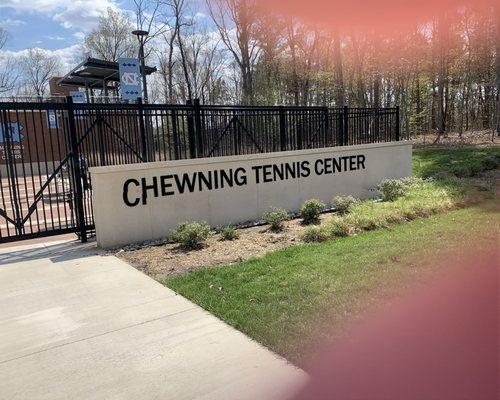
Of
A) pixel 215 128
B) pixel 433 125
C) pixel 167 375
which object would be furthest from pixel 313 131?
pixel 433 125

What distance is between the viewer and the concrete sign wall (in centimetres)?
709

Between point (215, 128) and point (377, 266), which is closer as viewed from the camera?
point (377, 266)

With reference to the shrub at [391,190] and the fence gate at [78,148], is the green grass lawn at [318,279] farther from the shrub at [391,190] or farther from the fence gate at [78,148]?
the fence gate at [78,148]

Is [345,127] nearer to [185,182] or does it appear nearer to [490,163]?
[490,163]

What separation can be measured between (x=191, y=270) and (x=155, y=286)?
26.1 inches

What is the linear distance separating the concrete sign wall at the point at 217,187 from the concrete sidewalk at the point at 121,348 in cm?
191

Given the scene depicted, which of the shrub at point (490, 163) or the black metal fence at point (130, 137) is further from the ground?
the black metal fence at point (130, 137)

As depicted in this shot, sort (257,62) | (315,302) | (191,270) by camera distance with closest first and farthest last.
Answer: (315,302), (191,270), (257,62)

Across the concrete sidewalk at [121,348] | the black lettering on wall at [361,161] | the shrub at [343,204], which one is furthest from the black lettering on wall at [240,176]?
the black lettering on wall at [361,161]

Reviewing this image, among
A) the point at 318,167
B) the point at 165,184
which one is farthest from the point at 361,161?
the point at 165,184

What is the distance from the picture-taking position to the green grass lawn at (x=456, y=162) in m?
12.3

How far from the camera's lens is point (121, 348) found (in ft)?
11.7

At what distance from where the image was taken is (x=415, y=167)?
14742mm

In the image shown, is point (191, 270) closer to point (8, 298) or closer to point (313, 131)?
point (8, 298)
